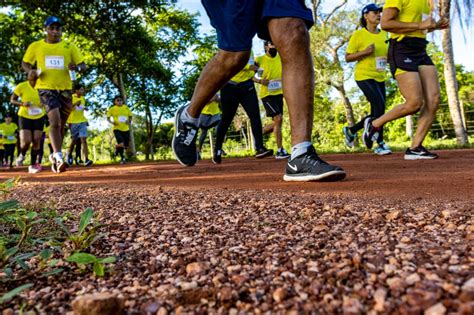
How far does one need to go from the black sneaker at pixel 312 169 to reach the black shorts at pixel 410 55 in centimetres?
240

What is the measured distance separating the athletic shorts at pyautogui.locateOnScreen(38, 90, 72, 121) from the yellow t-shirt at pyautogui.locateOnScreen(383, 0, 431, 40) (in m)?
3.92

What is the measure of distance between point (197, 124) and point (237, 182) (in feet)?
1.59

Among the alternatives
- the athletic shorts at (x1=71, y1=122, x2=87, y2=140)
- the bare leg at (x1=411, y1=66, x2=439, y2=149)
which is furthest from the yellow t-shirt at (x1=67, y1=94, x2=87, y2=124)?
the bare leg at (x1=411, y1=66, x2=439, y2=149)

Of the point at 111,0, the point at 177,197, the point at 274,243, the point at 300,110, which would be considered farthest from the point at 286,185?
the point at 111,0

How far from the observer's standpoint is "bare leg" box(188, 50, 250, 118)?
8.52ft

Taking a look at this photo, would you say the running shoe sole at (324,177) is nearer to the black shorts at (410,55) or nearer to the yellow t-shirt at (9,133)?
the black shorts at (410,55)

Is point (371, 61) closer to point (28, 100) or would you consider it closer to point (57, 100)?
point (57, 100)

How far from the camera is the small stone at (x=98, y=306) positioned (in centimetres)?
77

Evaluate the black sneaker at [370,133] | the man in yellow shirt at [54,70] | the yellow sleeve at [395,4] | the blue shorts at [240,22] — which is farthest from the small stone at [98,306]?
the black sneaker at [370,133]

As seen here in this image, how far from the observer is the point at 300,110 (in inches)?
93.7

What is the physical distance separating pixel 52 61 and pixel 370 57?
4211 mm

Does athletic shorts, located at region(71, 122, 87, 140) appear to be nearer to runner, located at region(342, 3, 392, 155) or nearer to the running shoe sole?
runner, located at region(342, 3, 392, 155)

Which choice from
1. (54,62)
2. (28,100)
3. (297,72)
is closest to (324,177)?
(297,72)

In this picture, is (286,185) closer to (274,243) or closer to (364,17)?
(274,243)
